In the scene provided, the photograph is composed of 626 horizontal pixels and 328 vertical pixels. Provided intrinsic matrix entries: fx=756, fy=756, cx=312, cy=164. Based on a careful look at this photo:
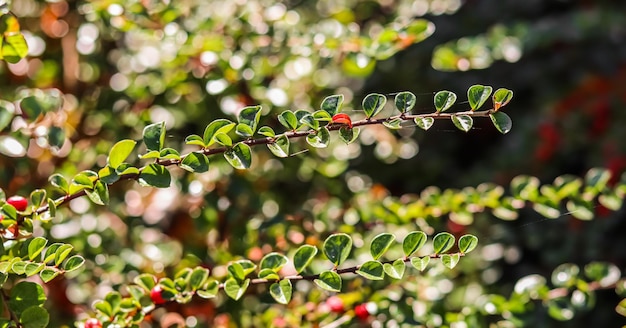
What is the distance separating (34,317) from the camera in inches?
36.5

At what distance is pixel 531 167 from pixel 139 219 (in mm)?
1055

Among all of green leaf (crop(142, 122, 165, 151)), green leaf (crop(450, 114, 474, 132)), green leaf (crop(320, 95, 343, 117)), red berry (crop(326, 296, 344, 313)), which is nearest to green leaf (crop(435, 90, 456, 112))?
green leaf (crop(450, 114, 474, 132))

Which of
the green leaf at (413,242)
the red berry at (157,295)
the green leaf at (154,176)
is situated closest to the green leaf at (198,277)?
the red berry at (157,295)

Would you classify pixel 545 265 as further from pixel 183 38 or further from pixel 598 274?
pixel 183 38

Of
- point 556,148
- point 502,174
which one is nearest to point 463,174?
point 502,174

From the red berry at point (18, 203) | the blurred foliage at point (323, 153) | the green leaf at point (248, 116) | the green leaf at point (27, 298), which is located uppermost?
the green leaf at point (248, 116)

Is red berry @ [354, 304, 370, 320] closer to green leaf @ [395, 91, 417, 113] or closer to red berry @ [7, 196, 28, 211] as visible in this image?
green leaf @ [395, 91, 417, 113]

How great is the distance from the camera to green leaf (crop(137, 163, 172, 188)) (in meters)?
0.95

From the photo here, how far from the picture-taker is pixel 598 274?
1312 mm

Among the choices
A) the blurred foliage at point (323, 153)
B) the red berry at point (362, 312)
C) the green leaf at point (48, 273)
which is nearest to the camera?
the green leaf at point (48, 273)

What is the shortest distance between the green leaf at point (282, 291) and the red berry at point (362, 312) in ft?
0.84

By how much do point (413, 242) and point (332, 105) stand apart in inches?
8.2

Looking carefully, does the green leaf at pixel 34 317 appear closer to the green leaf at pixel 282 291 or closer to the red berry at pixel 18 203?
the red berry at pixel 18 203

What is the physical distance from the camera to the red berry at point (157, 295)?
42.9 inches
